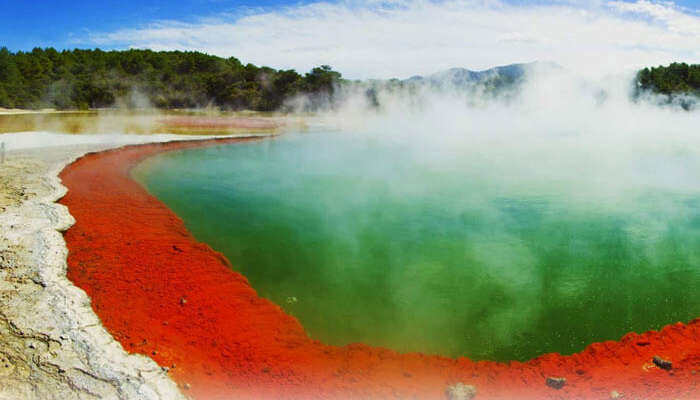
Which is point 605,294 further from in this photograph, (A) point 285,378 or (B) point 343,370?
(A) point 285,378

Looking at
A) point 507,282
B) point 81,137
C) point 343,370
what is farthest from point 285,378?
point 81,137

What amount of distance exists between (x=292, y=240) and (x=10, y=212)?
4826mm

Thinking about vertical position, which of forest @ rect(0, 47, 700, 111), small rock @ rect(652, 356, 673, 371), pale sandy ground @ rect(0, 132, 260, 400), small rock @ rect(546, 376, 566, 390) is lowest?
small rock @ rect(546, 376, 566, 390)

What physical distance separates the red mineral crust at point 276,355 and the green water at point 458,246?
0.27 meters

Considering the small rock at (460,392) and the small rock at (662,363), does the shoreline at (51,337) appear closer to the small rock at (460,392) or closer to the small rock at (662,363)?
the small rock at (460,392)

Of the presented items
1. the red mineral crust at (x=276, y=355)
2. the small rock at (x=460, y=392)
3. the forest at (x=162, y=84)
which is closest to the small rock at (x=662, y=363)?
the red mineral crust at (x=276, y=355)

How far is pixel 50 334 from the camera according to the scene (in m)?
4.54

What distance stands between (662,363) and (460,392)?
2247mm

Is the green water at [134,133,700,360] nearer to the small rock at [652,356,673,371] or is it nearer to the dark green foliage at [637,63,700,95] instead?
the small rock at [652,356,673,371]

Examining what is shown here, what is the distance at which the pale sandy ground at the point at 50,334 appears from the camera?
3.88m

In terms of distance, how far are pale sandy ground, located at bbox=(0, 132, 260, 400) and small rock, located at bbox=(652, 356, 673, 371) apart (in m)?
4.75

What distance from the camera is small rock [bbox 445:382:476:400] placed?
4242 millimetres

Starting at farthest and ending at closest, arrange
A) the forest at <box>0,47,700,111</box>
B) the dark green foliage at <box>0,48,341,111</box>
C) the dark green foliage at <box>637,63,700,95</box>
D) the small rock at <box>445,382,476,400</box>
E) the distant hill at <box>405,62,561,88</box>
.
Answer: the distant hill at <box>405,62,561,88</box> → the dark green foliage at <box>0,48,341,111</box> → the forest at <box>0,47,700,111</box> → the dark green foliage at <box>637,63,700,95</box> → the small rock at <box>445,382,476,400</box>

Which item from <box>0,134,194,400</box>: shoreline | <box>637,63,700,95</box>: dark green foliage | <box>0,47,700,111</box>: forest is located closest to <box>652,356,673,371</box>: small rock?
<box>0,134,194,400</box>: shoreline
